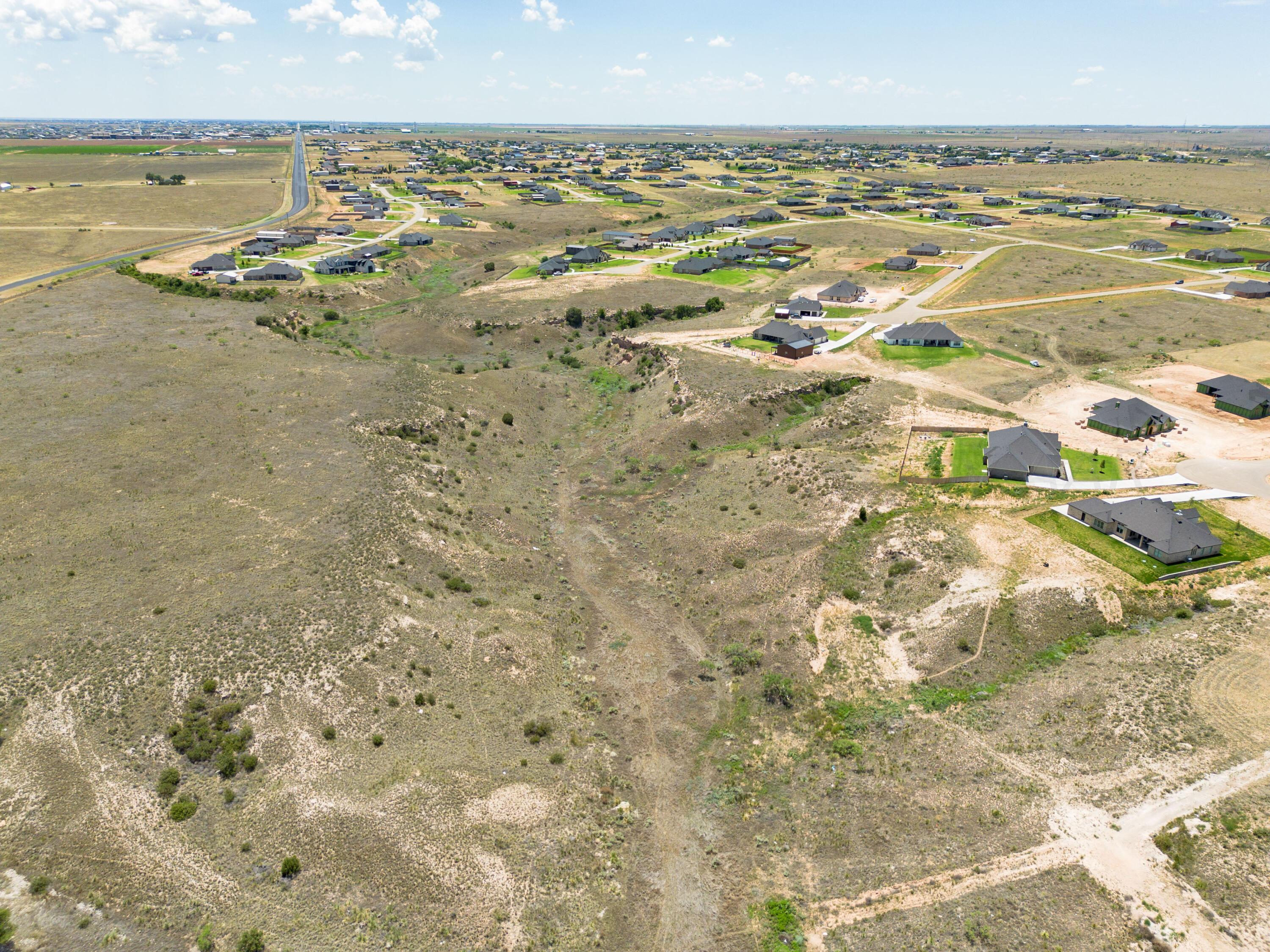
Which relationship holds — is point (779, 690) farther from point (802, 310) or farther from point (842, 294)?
point (842, 294)

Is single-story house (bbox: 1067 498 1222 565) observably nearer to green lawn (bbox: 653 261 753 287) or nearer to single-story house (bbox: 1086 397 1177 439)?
single-story house (bbox: 1086 397 1177 439)

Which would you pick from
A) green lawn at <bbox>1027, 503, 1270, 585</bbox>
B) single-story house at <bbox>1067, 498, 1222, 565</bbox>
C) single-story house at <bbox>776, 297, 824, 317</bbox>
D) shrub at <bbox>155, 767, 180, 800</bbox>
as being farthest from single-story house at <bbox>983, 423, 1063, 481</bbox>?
shrub at <bbox>155, 767, 180, 800</bbox>

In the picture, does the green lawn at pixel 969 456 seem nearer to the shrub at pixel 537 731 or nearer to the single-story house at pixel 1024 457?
the single-story house at pixel 1024 457

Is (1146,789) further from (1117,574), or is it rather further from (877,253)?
(877,253)

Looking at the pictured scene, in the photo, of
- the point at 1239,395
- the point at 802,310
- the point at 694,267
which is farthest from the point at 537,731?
the point at 694,267

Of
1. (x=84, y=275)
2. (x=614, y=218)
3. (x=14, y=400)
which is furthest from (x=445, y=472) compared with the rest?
(x=614, y=218)

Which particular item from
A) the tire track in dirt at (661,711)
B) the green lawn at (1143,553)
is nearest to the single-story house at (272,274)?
the tire track in dirt at (661,711)
